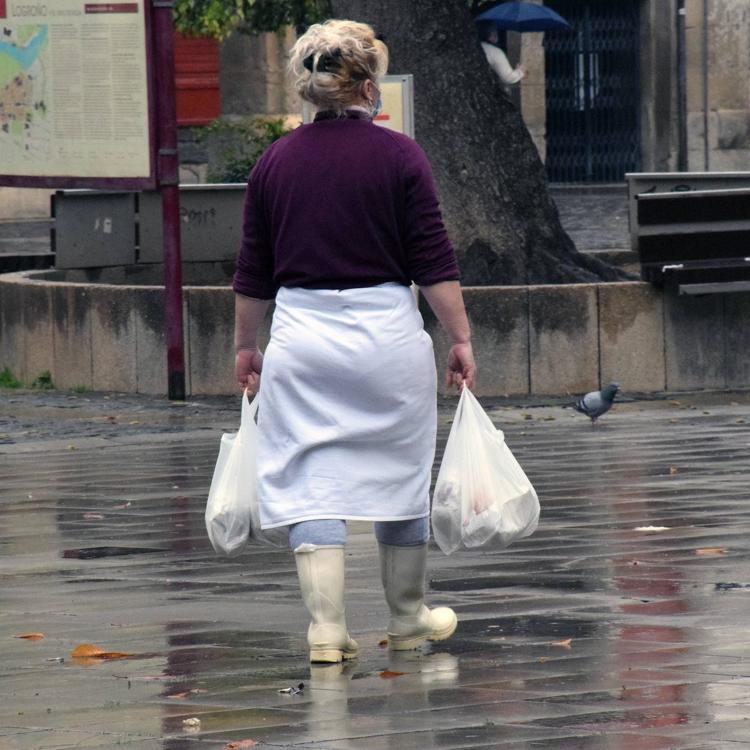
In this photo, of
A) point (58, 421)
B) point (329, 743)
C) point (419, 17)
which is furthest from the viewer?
point (419, 17)

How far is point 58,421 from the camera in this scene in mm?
12977

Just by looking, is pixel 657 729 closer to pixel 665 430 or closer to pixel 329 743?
pixel 329 743

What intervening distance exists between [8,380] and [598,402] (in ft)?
14.2

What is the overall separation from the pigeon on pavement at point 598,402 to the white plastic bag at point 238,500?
617cm

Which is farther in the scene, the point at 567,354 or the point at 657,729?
the point at 567,354

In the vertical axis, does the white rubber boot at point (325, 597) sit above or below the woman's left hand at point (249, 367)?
below

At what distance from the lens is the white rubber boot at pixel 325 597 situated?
5.82m

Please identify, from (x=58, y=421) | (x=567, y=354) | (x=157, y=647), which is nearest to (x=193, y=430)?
(x=58, y=421)

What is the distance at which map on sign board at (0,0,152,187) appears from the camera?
45.4 ft

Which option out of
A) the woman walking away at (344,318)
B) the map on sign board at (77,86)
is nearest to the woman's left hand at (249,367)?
the woman walking away at (344,318)

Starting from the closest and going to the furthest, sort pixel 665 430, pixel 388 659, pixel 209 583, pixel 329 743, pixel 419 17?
pixel 329 743 < pixel 388 659 < pixel 209 583 < pixel 665 430 < pixel 419 17

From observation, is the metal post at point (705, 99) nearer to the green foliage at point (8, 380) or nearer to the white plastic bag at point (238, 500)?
the green foliage at point (8, 380)

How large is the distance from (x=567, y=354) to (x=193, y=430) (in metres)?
2.28

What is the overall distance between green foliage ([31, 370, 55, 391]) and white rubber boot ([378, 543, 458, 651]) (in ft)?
28.5
